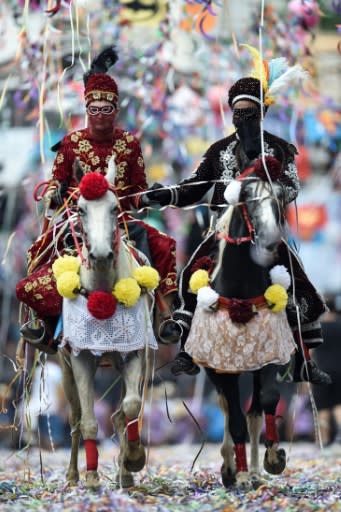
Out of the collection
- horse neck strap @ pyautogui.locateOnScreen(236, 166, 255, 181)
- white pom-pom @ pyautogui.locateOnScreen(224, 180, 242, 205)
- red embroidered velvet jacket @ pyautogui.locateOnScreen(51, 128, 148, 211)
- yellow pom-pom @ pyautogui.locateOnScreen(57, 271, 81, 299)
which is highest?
red embroidered velvet jacket @ pyautogui.locateOnScreen(51, 128, 148, 211)

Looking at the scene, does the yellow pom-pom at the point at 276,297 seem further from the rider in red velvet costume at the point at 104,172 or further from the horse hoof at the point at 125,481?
the horse hoof at the point at 125,481

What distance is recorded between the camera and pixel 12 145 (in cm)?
2373

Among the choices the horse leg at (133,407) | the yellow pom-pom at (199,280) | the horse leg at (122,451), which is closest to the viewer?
the horse leg at (133,407)

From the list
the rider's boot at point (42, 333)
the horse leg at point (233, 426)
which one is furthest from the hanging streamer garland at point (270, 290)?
the rider's boot at point (42, 333)

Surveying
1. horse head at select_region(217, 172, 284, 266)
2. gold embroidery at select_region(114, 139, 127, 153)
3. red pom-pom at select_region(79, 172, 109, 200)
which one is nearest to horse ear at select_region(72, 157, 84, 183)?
red pom-pom at select_region(79, 172, 109, 200)

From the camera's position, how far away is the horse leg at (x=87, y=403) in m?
11.0

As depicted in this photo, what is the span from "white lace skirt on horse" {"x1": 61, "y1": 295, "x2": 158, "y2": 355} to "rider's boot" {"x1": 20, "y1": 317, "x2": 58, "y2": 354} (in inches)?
25.3

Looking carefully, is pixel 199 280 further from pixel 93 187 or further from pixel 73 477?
pixel 73 477

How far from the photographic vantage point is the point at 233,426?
37.6ft

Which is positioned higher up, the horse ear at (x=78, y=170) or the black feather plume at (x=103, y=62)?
the black feather plume at (x=103, y=62)

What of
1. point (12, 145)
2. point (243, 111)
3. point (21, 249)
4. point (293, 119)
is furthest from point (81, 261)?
point (12, 145)

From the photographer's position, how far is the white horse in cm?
1067

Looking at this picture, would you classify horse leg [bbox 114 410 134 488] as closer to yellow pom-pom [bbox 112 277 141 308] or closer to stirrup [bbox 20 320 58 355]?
stirrup [bbox 20 320 58 355]

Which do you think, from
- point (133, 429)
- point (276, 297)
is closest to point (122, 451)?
point (133, 429)
